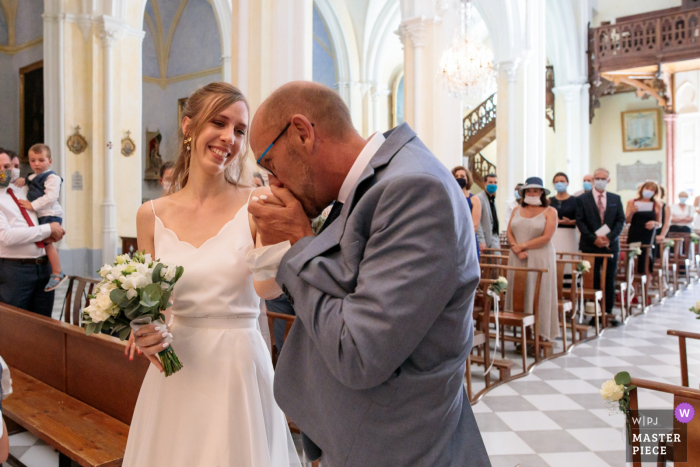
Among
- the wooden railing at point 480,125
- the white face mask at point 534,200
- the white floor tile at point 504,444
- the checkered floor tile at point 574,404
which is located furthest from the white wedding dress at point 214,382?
the wooden railing at point 480,125

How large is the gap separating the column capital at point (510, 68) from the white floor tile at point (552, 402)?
34.6ft

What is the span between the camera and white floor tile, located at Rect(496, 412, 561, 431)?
415 cm

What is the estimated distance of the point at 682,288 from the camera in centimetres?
1131

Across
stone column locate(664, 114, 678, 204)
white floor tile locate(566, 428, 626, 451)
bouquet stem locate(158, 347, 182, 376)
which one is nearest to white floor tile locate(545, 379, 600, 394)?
white floor tile locate(566, 428, 626, 451)

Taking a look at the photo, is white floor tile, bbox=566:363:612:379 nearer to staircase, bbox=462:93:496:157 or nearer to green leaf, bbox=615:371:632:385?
green leaf, bbox=615:371:632:385

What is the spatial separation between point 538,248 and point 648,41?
38.7 feet

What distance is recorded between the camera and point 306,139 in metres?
1.16

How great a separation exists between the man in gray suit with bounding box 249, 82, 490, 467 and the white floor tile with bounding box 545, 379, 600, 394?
4.20 m

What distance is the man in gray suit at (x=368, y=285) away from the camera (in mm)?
1009

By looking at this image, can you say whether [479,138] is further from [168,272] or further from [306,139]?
[306,139]

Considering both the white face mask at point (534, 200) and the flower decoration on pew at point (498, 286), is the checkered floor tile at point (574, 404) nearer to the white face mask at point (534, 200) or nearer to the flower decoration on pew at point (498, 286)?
the flower decoration on pew at point (498, 286)

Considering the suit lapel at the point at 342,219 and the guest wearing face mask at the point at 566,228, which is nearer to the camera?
the suit lapel at the point at 342,219

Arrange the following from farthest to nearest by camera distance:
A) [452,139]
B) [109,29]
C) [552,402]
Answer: [109,29] < [452,139] < [552,402]

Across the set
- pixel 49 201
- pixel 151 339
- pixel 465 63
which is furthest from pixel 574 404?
pixel 465 63
